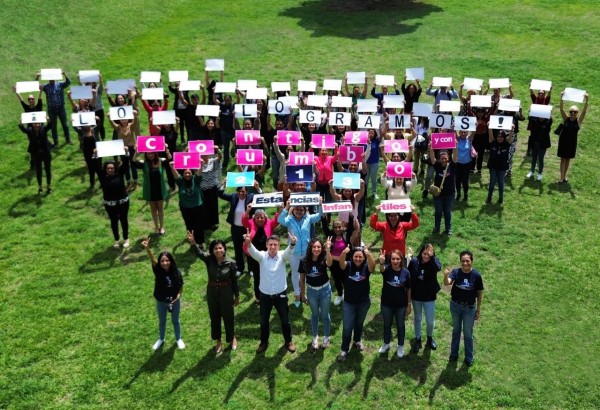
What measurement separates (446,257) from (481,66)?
49.3ft

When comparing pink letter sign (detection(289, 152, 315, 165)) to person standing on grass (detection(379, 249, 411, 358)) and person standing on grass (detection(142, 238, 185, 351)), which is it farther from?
person standing on grass (detection(142, 238, 185, 351))

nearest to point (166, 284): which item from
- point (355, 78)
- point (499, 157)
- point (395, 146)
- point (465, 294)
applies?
point (465, 294)

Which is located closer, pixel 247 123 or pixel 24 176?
pixel 247 123

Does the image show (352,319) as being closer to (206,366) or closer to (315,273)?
(315,273)

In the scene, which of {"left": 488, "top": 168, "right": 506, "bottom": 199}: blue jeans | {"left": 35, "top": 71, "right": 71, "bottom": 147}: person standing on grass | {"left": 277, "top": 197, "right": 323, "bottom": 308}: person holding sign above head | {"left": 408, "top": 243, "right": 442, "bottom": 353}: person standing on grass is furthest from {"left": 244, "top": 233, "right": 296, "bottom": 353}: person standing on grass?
{"left": 35, "top": 71, "right": 71, "bottom": 147}: person standing on grass

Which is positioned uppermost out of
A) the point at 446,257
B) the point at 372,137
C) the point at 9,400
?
the point at 372,137

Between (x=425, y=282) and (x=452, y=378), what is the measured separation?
1667 mm

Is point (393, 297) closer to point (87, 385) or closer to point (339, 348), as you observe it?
point (339, 348)

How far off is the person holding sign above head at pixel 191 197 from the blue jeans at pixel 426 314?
5257mm

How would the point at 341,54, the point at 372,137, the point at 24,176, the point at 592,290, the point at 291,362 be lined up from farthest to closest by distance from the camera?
the point at 341,54, the point at 24,176, the point at 372,137, the point at 592,290, the point at 291,362

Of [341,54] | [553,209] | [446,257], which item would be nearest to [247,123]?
[446,257]

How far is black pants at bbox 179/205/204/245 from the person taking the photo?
13070 millimetres

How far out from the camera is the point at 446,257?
44.4ft

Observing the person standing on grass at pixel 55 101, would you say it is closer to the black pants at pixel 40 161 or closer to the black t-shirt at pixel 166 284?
the black pants at pixel 40 161
